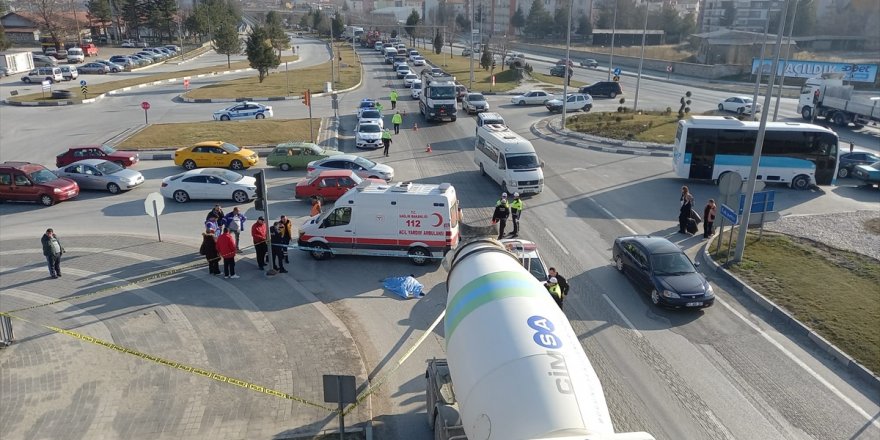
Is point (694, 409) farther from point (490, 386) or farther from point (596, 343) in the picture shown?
point (490, 386)

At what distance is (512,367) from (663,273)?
9596mm

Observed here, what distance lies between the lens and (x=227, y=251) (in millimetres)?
15875

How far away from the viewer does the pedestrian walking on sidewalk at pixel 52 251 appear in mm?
15789

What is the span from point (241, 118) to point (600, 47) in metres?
78.6

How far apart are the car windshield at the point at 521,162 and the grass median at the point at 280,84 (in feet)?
109

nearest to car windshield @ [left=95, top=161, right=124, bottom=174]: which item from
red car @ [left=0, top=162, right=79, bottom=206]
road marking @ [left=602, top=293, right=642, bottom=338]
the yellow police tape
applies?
red car @ [left=0, top=162, right=79, bottom=206]

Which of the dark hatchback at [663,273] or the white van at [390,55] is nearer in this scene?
the dark hatchback at [663,273]

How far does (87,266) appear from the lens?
17156 mm

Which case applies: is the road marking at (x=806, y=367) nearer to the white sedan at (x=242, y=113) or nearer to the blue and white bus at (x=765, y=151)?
the blue and white bus at (x=765, y=151)

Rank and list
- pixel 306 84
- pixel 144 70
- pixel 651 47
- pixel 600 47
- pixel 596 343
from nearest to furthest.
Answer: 1. pixel 596 343
2. pixel 306 84
3. pixel 144 70
4. pixel 651 47
5. pixel 600 47

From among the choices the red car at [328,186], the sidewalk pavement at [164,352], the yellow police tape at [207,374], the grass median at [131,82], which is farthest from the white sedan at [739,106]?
the grass median at [131,82]

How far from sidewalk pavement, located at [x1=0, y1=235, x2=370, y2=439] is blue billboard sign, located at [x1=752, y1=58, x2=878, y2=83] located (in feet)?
182

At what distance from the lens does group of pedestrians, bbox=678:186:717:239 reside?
1947 cm

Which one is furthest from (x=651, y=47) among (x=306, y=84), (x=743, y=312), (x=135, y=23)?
(x=743, y=312)
